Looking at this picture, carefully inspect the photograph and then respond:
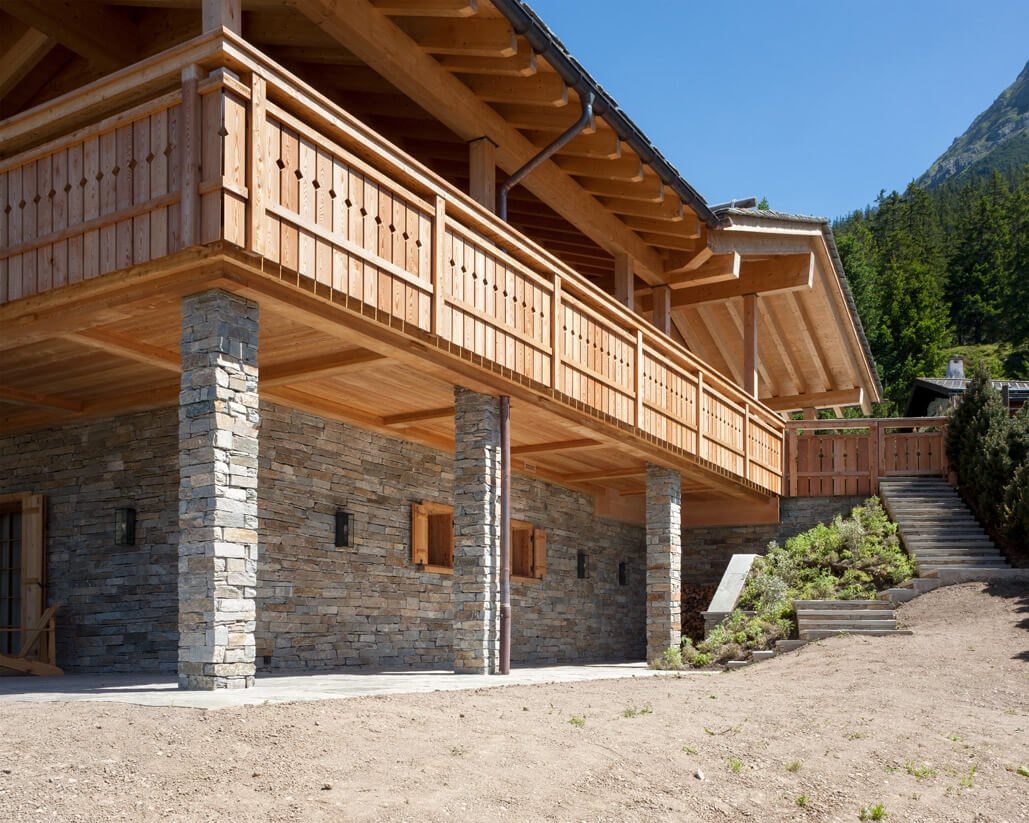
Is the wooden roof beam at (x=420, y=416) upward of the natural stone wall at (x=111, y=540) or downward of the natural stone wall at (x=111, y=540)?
upward

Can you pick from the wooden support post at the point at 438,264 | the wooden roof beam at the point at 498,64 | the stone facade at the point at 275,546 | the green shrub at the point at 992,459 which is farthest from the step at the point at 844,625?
the wooden roof beam at the point at 498,64

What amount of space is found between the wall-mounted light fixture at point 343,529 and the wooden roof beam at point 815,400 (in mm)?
13898

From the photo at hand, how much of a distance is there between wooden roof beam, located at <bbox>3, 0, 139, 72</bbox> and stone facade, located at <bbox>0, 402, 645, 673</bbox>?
3.51 m

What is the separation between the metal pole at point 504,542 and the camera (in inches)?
410

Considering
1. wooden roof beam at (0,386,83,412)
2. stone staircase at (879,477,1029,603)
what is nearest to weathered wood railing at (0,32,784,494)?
Answer: wooden roof beam at (0,386,83,412)

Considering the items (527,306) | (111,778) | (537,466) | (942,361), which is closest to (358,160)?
(527,306)

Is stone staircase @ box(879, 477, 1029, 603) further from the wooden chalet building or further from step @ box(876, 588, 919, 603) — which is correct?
the wooden chalet building

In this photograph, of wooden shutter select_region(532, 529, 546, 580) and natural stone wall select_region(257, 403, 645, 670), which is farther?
wooden shutter select_region(532, 529, 546, 580)

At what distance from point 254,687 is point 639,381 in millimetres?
6992

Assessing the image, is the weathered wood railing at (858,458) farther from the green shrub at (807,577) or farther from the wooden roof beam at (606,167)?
the wooden roof beam at (606,167)

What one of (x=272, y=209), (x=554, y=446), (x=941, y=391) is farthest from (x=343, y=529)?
(x=941, y=391)

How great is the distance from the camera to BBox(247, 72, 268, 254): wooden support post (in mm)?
7215

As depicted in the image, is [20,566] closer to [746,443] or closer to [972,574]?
[746,443]

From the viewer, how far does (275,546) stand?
11164mm
